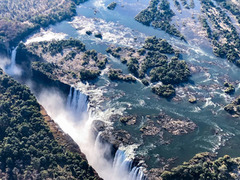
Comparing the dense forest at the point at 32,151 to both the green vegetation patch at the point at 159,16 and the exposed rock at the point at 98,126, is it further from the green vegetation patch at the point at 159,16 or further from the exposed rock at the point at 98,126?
the green vegetation patch at the point at 159,16

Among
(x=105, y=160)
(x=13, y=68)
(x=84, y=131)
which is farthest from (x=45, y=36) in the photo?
(x=105, y=160)

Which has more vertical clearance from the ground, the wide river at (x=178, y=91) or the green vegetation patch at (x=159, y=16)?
the green vegetation patch at (x=159, y=16)

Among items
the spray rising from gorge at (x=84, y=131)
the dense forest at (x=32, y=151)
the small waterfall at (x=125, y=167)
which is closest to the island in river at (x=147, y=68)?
the small waterfall at (x=125, y=167)

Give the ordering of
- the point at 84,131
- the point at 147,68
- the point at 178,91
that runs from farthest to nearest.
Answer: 1. the point at 147,68
2. the point at 178,91
3. the point at 84,131

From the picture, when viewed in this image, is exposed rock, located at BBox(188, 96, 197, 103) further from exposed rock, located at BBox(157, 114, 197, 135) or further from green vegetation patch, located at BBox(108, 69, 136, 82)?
green vegetation patch, located at BBox(108, 69, 136, 82)

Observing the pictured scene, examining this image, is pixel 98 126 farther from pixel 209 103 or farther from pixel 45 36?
pixel 45 36

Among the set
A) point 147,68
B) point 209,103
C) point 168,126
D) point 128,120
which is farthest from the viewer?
point 147,68

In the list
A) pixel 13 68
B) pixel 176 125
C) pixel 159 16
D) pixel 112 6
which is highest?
pixel 159 16
